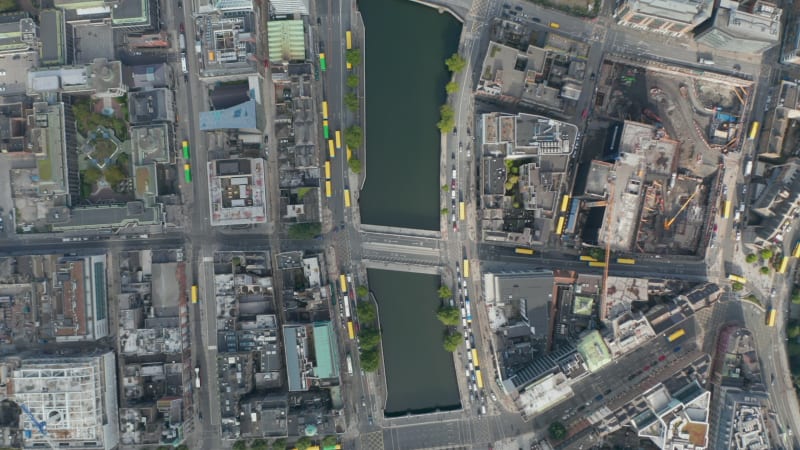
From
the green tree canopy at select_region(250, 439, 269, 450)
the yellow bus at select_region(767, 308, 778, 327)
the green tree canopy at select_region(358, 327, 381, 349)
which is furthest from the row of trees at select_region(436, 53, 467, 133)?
the yellow bus at select_region(767, 308, 778, 327)

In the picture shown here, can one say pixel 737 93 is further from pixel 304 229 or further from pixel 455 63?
pixel 304 229

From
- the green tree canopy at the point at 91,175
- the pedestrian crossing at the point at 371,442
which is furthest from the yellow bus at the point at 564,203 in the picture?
the green tree canopy at the point at 91,175

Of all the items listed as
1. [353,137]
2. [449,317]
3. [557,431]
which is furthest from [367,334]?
[557,431]

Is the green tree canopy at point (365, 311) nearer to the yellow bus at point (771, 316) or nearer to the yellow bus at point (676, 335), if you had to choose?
the yellow bus at point (676, 335)

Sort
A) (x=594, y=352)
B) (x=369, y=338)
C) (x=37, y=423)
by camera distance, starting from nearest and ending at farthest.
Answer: (x=37, y=423)
(x=594, y=352)
(x=369, y=338)

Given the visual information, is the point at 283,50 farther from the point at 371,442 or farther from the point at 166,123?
the point at 371,442
